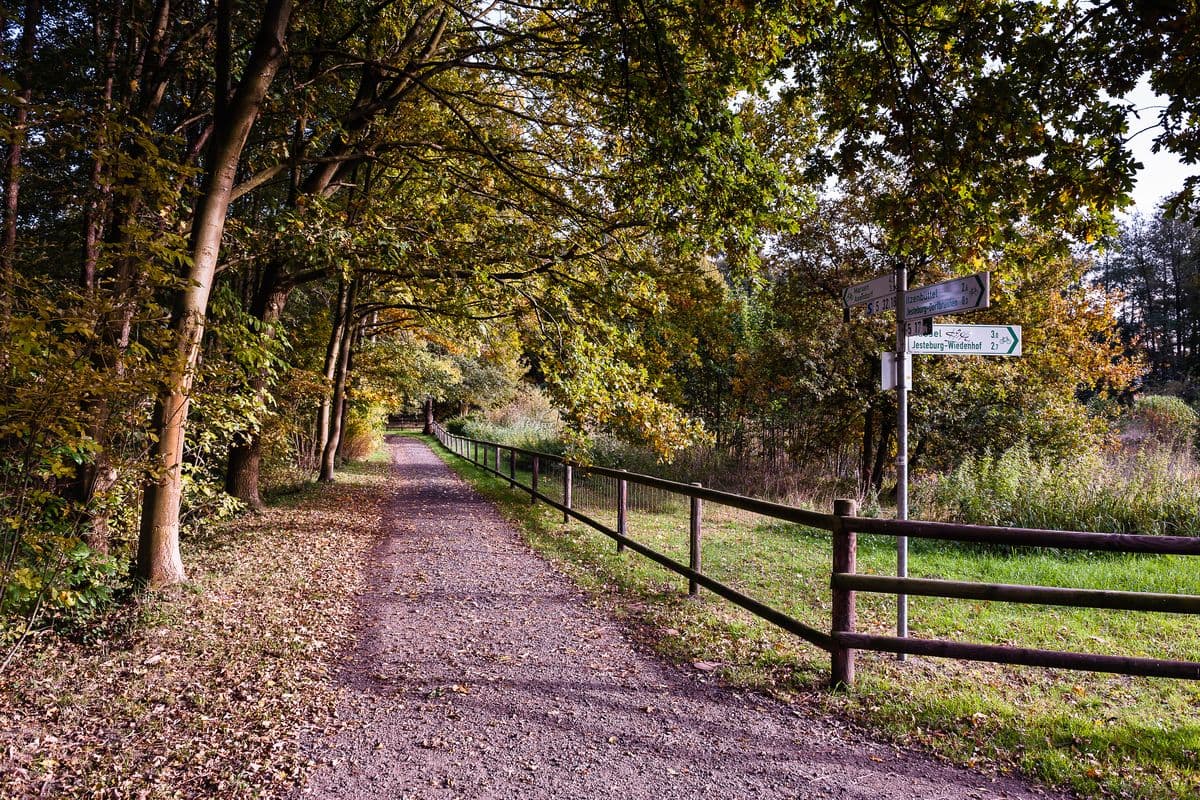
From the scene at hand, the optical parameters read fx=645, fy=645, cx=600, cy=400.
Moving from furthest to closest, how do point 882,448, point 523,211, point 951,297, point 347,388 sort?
point 347,388 → point 882,448 → point 523,211 → point 951,297

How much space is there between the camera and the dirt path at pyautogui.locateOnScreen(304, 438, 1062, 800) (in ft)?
10.2

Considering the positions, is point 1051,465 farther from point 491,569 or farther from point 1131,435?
point 1131,435

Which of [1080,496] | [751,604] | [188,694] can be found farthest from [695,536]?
[1080,496]

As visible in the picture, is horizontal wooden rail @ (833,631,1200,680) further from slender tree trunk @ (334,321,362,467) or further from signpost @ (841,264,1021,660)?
slender tree trunk @ (334,321,362,467)

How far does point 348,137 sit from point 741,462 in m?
11.7

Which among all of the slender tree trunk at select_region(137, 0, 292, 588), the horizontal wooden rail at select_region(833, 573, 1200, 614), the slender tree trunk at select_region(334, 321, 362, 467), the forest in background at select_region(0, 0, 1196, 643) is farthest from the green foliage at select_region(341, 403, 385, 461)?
the horizontal wooden rail at select_region(833, 573, 1200, 614)

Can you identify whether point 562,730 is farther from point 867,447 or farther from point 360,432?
point 360,432

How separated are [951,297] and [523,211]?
6165 mm

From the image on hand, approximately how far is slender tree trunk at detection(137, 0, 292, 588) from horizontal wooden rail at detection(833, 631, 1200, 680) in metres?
5.77

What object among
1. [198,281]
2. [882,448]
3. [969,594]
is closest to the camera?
[969,594]

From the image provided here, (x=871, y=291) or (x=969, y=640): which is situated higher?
(x=871, y=291)

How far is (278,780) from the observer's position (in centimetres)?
313

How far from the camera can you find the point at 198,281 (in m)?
5.84

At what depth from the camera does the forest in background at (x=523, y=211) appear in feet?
13.7
